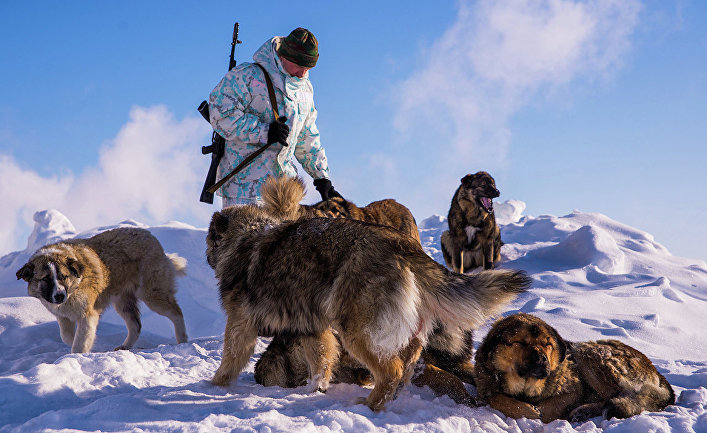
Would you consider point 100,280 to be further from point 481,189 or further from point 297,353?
point 481,189

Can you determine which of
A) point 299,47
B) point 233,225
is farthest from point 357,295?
point 299,47

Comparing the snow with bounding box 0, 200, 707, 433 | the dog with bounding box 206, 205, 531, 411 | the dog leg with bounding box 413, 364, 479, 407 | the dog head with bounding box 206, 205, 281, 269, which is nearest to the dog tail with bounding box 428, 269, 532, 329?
the dog with bounding box 206, 205, 531, 411

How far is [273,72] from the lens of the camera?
241 inches

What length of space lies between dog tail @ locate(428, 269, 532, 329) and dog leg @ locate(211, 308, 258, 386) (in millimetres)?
1415

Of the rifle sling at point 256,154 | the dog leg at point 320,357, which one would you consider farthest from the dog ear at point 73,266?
the dog leg at point 320,357

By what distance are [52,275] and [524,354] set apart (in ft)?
17.9

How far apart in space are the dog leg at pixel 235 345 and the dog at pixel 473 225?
24.0 feet

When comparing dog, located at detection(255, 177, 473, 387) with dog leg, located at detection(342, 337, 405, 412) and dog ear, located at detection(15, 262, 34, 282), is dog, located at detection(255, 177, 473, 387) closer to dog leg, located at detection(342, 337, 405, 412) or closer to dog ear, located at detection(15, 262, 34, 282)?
dog leg, located at detection(342, 337, 405, 412)

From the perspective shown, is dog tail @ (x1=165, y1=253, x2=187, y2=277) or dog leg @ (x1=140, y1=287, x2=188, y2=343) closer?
dog leg @ (x1=140, y1=287, x2=188, y2=343)

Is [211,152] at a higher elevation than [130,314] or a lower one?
higher

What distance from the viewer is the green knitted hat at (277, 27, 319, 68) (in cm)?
599

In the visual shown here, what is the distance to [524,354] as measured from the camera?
3453 mm

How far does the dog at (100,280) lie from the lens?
5.92 m

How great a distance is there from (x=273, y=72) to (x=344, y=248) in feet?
12.0
